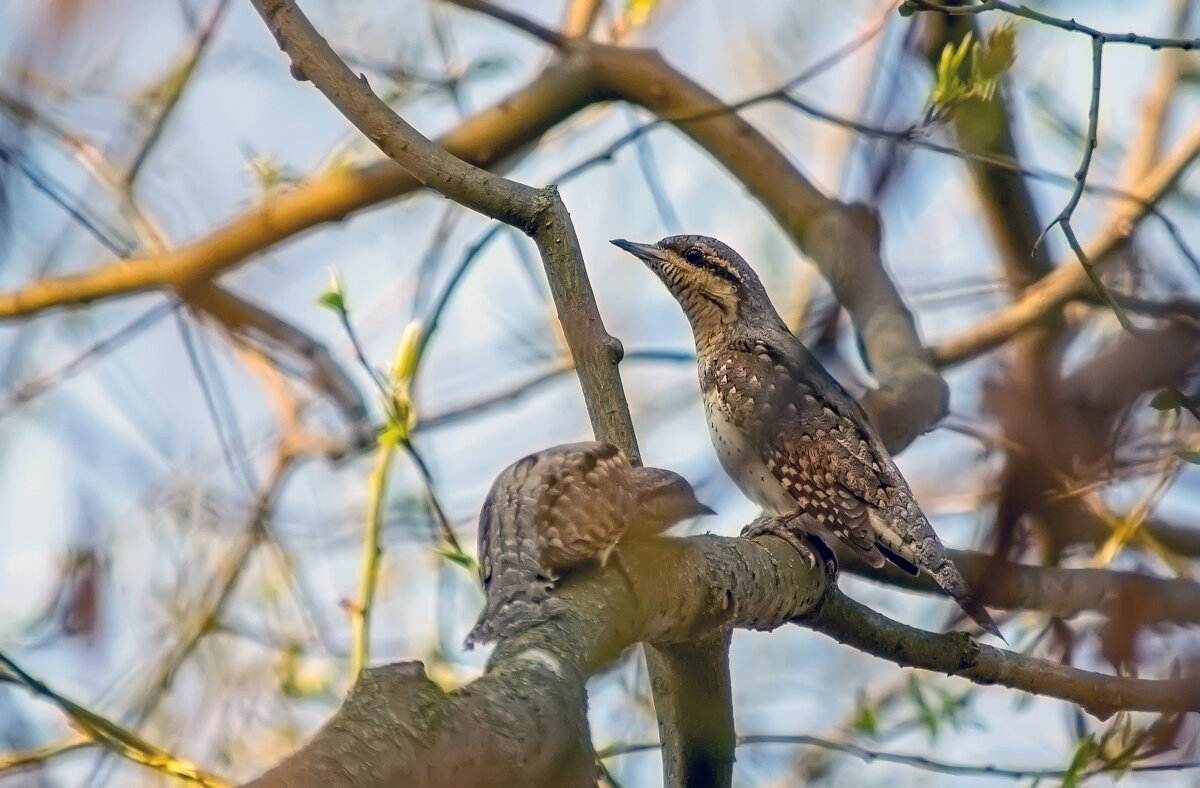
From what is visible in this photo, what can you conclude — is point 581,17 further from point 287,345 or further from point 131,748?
point 131,748

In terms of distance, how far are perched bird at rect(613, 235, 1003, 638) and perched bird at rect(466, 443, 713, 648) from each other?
109 centimetres

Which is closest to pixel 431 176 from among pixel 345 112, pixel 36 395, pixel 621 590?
pixel 345 112

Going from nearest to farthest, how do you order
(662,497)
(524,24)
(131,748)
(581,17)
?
1. (662,497)
2. (131,748)
3. (524,24)
4. (581,17)

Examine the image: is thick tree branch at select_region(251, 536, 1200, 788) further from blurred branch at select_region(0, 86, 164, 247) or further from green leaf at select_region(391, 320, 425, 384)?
blurred branch at select_region(0, 86, 164, 247)

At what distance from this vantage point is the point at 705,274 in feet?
17.2

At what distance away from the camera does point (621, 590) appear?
2484mm

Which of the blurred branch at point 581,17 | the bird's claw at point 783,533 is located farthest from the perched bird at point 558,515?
the blurred branch at point 581,17

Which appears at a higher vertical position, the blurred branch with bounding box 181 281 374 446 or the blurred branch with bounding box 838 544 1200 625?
the blurred branch with bounding box 181 281 374 446

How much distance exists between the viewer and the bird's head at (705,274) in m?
5.20

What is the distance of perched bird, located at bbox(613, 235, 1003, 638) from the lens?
13.9 ft

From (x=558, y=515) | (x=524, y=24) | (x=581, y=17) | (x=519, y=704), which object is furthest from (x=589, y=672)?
(x=581, y=17)

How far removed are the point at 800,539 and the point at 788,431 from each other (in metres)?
0.73

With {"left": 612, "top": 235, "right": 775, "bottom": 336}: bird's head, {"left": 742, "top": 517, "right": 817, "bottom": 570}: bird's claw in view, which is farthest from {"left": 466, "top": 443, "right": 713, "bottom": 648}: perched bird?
{"left": 612, "top": 235, "right": 775, "bottom": 336}: bird's head

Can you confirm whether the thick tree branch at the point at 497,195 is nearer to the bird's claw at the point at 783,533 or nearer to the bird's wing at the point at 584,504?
the bird's wing at the point at 584,504
